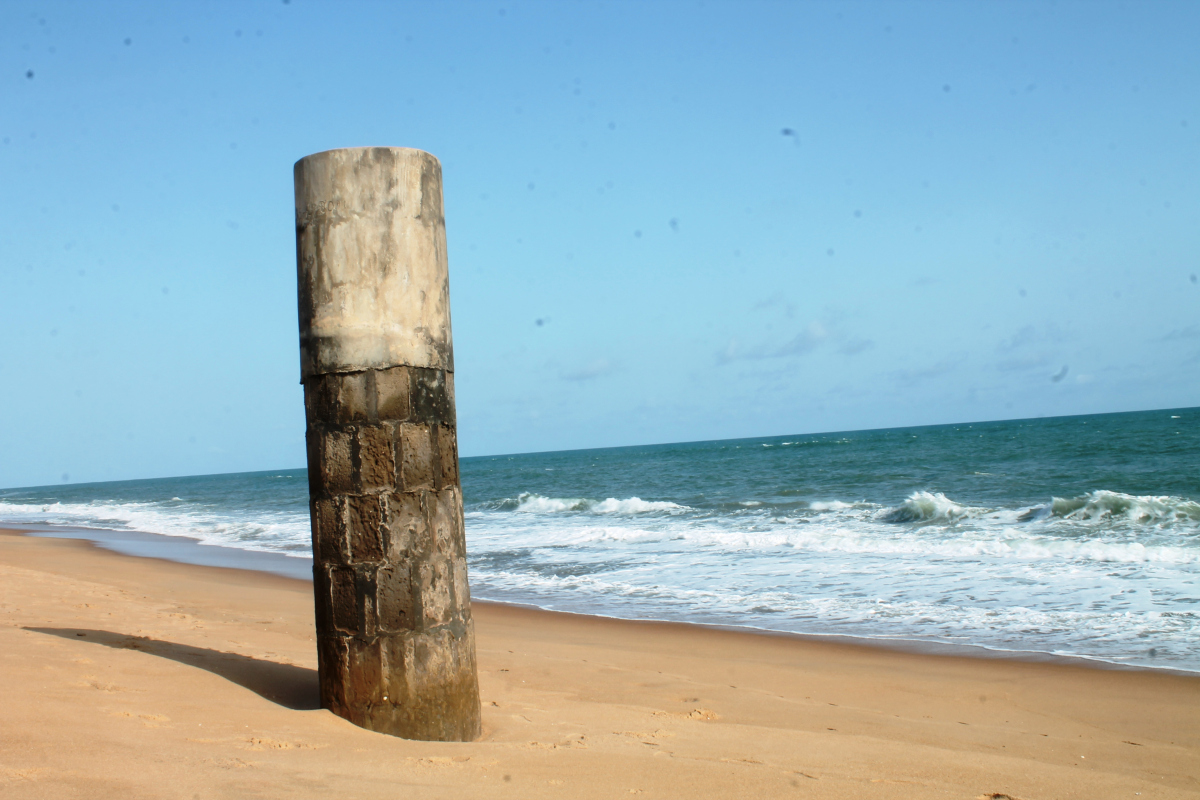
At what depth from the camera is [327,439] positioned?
4.15 metres

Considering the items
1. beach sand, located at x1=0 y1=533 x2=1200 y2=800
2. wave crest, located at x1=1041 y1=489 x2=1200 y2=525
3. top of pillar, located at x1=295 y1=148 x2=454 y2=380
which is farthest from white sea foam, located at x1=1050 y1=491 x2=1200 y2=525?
top of pillar, located at x1=295 y1=148 x2=454 y2=380

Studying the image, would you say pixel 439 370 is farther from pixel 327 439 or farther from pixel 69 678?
pixel 69 678

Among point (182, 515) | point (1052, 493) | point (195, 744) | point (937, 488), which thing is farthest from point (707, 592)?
point (182, 515)

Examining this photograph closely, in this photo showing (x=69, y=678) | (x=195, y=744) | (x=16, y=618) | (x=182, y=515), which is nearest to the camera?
(x=195, y=744)

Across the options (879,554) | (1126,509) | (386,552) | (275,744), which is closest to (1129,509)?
(1126,509)

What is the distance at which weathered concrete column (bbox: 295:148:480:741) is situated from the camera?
4090 mm

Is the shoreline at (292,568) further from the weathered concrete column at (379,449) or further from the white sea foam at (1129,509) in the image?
the white sea foam at (1129,509)

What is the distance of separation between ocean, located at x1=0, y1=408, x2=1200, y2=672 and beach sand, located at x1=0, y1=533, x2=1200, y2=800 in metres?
1.10

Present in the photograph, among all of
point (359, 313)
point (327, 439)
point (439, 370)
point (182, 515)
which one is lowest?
point (182, 515)

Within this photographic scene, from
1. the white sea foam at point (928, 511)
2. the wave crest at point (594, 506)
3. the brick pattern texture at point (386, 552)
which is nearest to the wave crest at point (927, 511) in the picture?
the white sea foam at point (928, 511)

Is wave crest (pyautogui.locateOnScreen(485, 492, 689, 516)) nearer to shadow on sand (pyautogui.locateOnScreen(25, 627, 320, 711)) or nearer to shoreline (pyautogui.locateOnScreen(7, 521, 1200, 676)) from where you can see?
shoreline (pyautogui.locateOnScreen(7, 521, 1200, 676))

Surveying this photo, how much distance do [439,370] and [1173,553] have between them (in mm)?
10968

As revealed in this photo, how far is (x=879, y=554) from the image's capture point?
42.9 feet

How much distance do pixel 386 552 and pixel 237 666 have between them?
6.77 ft
